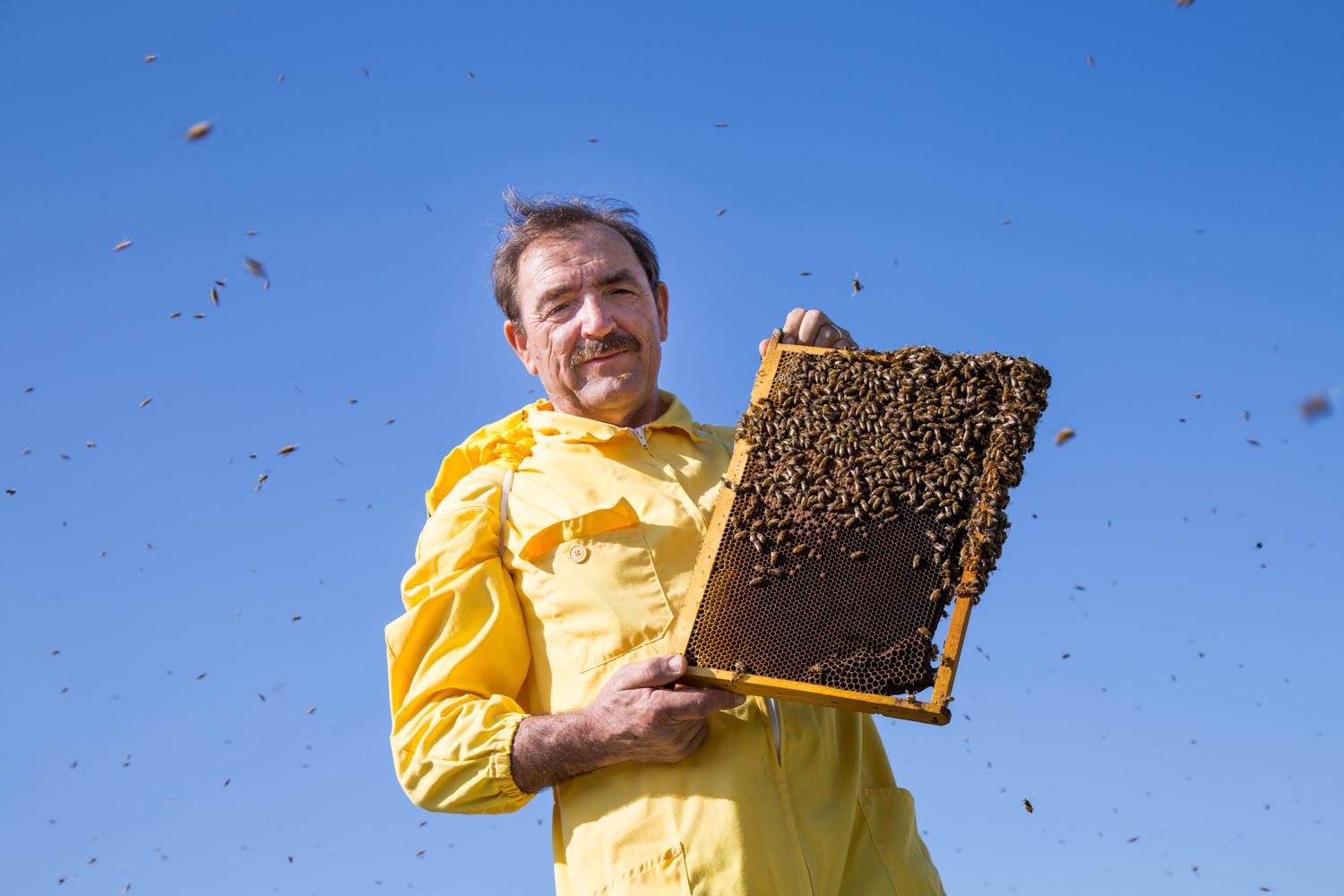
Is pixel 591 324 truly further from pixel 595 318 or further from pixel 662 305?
pixel 662 305

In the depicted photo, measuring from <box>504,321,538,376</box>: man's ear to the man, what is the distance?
350 millimetres

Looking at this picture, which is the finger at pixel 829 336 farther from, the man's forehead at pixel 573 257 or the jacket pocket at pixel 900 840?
the jacket pocket at pixel 900 840

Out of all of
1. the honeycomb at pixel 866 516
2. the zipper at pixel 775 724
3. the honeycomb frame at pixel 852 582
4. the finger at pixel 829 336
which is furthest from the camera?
the finger at pixel 829 336

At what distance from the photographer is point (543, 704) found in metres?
5.08

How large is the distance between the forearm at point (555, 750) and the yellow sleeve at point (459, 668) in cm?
5

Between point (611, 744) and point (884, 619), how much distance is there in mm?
1092

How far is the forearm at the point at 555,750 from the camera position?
4.59 meters

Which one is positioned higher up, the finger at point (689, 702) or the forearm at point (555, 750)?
the finger at point (689, 702)

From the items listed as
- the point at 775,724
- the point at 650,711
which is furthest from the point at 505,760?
the point at 775,724

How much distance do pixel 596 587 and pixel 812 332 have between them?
1547mm

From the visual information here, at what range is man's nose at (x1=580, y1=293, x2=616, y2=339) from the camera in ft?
18.4

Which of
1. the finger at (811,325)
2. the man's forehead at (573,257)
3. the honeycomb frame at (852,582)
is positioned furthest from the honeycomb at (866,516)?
the man's forehead at (573,257)

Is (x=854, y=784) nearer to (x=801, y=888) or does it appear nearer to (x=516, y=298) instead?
(x=801, y=888)

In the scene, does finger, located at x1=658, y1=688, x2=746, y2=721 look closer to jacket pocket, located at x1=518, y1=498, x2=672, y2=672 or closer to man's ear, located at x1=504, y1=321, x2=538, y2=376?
jacket pocket, located at x1=518, y1=498, x2=672, y2=672
